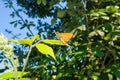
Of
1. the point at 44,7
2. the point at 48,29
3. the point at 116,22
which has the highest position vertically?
the point at 116,22

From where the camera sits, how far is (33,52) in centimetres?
489

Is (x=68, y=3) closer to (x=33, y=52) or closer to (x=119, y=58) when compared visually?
(x=119, y=58)

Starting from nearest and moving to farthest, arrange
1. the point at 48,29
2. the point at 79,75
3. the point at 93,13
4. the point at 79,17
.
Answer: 1. the point at 79,75
2. the point at 93,13
3. the point at 79,17
4. the point at 48,29

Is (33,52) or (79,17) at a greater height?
(79,17)

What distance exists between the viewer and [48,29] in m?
6.49

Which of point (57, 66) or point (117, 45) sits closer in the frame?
point (57, 66)

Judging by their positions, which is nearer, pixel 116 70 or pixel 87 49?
pixel 116 70

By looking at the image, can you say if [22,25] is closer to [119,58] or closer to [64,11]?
[64,11]

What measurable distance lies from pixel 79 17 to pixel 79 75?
741mm

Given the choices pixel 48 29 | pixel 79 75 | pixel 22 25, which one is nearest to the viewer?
pixel 79 75

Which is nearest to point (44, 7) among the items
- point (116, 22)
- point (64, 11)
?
point (64, 11)

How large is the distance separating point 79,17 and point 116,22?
405 millimetres

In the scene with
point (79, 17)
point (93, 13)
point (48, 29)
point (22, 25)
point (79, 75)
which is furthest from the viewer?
point (48, 29)

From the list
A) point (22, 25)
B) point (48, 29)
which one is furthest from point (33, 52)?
point (48, 29)
